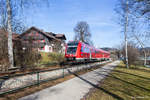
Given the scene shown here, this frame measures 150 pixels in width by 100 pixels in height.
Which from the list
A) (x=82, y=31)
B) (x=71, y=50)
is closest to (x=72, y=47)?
(x=71, y=50)

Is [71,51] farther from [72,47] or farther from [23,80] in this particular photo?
[23,80]

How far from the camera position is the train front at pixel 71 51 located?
15.0 m

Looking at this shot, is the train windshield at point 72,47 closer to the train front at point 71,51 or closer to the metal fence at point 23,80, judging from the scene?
the train front at point 71,51

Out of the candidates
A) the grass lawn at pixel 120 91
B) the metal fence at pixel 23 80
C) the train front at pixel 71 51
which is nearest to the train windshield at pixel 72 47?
the train front at pixel 71 51

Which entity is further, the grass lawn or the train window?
the train window

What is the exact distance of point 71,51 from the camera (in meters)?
15.5

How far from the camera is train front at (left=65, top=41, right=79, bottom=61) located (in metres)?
15.0

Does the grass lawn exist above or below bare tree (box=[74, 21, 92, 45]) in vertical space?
below

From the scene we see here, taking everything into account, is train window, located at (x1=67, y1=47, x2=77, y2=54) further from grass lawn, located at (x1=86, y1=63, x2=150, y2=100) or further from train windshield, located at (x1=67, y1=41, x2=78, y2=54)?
grass lawn, located at (x1=86, y1=63, x2=150, y2=100)

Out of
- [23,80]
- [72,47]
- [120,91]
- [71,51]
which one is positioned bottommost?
[120,91]

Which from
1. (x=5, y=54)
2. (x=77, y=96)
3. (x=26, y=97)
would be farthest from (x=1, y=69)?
(x=77, y=96)

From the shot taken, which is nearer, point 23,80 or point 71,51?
point 23,80

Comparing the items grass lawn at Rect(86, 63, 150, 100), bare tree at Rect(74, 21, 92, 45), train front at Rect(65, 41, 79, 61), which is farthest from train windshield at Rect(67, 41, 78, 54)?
bare tree at Rect(74, 21, 92, 45)

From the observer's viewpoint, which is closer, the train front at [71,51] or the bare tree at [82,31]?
the train front at [71,51]
